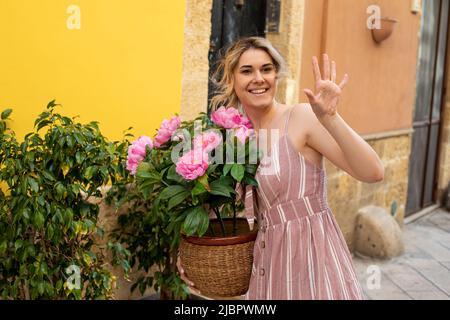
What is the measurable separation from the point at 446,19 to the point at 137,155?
7.26 meters

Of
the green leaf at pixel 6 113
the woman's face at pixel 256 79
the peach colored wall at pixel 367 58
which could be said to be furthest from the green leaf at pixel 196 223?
the peach colored wall at pixel 367 58

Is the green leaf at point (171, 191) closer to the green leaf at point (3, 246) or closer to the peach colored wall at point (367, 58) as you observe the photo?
the green leaf at point (3, 246)

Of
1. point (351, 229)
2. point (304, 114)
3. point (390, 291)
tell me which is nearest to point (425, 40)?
point (351, 229)

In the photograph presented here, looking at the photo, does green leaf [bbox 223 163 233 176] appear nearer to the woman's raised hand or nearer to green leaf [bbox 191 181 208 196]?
green leaf [bbox 191 181 208 196]

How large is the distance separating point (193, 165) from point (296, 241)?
0.44m

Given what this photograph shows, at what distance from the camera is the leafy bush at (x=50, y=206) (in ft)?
9.23

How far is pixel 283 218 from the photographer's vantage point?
2.15m

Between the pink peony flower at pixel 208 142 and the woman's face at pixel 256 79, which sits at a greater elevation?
the woman's face at pixel 256 79

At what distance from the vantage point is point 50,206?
9.30 feet

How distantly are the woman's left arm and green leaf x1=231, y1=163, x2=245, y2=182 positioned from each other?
0.31 meters

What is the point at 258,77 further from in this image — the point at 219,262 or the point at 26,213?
the point at 26,213

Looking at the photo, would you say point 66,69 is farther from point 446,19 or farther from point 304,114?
point 446,19

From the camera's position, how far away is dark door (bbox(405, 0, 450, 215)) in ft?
26.0

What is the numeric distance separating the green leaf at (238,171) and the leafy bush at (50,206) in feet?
3.27
